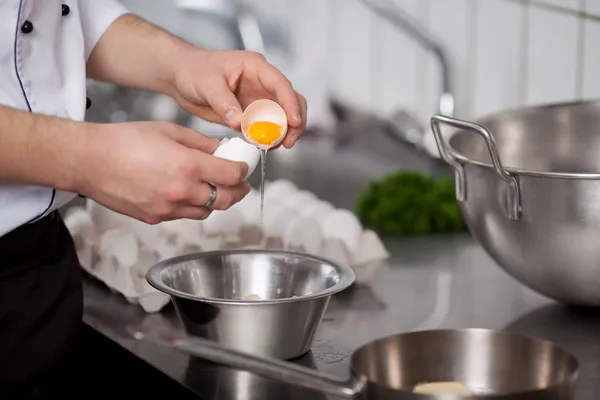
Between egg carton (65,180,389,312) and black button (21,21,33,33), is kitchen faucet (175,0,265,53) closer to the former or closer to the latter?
egg carton (65,180,389,312)

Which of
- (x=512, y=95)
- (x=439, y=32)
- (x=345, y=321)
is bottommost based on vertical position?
(x=345, y=321)

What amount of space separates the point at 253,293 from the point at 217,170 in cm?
32

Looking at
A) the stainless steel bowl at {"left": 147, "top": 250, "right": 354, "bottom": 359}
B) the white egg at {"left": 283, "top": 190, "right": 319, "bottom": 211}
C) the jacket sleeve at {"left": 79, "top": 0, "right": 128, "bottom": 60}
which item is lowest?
the stainless steel bowl at {"left": 147, "top": 250, "right": 354, "bottom": 359}

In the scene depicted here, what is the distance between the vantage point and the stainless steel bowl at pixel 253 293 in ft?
4.06

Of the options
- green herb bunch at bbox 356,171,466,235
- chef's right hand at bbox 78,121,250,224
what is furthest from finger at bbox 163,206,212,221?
green herb bunch at bbox 356,171,466,235

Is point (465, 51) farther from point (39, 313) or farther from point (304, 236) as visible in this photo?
point (39, 313)

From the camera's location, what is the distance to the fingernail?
135 cm

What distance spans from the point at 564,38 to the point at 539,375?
4.00 feet

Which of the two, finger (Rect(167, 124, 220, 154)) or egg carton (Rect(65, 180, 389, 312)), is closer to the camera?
finger (Rect(167, 124, 220, 154))

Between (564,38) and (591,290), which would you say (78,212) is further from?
(564,38)

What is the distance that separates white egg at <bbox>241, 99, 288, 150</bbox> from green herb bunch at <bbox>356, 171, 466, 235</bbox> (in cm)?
68

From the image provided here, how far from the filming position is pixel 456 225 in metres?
1.98

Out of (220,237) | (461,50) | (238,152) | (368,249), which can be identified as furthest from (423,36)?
(238,152)

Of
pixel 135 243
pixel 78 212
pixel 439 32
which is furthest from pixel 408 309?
pixel 439 32
